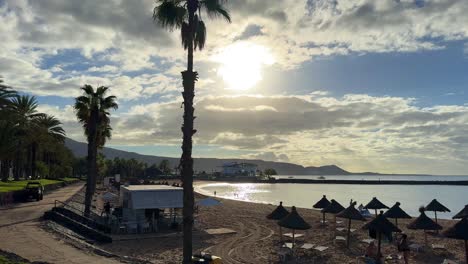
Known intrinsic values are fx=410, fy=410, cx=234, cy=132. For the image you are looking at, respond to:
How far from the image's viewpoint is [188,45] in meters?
13.9

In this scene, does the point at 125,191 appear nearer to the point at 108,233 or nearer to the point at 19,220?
the point at 108,233

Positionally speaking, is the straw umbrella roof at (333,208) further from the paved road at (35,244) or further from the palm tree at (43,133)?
the palm tree at (43,133)

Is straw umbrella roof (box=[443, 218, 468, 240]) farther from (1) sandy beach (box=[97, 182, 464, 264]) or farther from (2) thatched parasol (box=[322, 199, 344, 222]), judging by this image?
(2) thatched parasol (box=[322, 199, 344, 222])

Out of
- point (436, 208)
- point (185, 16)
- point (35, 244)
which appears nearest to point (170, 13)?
point (185, 16)

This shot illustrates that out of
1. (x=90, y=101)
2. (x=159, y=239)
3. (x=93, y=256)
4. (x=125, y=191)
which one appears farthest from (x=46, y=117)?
(x=93, y=256)

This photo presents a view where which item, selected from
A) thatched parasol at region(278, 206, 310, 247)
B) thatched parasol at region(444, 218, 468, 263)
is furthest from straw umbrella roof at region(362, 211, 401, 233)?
thatched parasol at region(278, 206, 310, 247)

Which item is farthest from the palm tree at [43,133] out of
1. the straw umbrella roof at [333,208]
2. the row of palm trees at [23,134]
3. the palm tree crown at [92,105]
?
the straw umbrella roof at [333,208]

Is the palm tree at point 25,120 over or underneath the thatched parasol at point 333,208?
over

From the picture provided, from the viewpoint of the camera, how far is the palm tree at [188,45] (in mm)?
12922

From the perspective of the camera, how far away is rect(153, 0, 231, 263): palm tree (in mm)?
12922

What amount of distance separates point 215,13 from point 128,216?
16107 millimetres

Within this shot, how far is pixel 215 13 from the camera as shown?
1462 centimetres

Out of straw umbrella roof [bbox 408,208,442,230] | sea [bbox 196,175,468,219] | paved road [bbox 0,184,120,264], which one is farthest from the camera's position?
sea [bbox 196,175,468,219]

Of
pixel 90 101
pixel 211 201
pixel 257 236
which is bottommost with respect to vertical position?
pixel 257 236
